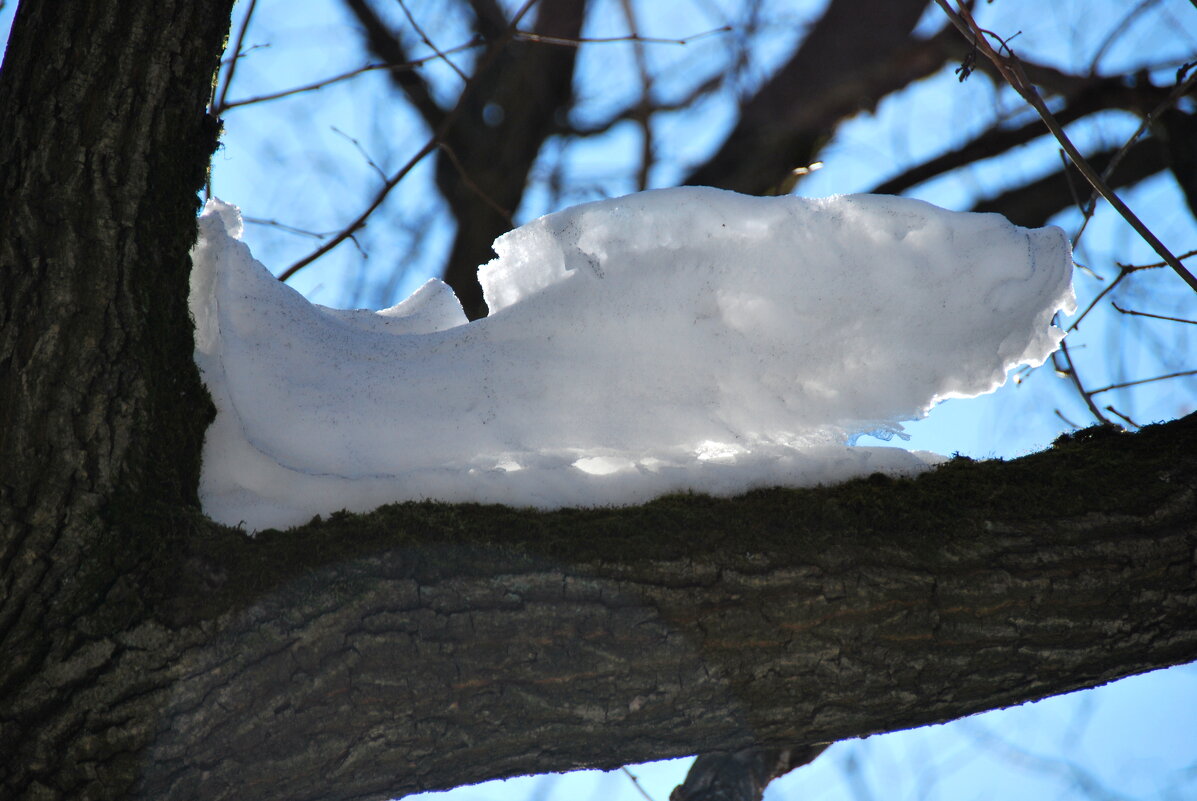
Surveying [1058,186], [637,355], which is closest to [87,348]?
[637,355]

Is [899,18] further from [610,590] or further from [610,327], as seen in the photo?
[610,590]

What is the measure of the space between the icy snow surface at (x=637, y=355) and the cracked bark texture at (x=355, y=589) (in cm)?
7

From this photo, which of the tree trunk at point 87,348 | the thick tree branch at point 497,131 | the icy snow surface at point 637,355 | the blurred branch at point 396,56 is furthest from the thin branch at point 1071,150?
the blurred branch at point 396,56

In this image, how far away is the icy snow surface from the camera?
1199 mm

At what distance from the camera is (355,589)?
3.47ft

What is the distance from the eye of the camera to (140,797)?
99 cm

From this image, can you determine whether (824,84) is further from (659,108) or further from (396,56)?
(396,56)

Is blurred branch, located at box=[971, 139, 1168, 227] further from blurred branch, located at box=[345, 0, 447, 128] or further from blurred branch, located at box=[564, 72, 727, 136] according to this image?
blurred branch, located at box=[345, 0, 447, 128]

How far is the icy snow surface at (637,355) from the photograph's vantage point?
47.2 inches

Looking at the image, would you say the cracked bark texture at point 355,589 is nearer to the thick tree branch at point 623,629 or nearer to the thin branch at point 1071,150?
the thick tree branch at point 623,629

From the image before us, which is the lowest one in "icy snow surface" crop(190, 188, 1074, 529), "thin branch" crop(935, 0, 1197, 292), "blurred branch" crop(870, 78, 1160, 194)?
"icy snow surface" crop(190, 188, 1074, 529)

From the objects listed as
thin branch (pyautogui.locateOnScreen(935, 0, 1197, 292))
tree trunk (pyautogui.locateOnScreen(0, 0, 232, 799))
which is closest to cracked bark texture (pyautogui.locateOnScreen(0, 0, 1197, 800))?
tree trunk (pyautogui.locateOnScreen(0, 0, 232, 799))

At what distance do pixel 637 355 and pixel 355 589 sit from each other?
49 cm

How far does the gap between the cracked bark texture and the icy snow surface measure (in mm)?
72
